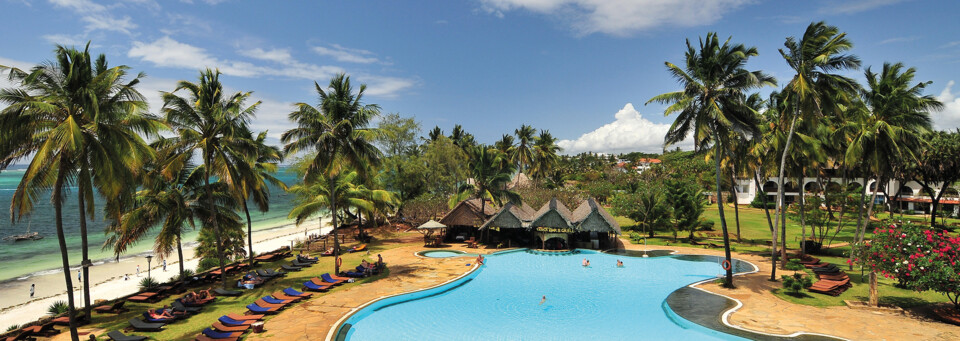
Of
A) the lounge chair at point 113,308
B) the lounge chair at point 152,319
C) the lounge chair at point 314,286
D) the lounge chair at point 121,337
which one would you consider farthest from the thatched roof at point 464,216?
the lounge chair at point 121,337

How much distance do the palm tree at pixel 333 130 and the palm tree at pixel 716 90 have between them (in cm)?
1379

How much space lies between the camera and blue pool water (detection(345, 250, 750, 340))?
13203 millimetres

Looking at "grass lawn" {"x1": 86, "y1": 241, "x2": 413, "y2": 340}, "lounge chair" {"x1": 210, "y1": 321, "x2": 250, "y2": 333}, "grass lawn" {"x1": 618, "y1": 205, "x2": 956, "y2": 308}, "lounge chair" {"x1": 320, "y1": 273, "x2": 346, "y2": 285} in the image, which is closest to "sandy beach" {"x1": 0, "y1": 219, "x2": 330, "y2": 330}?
"grass lawn" {"x1": 86, "y1": 241, "x2": 413, "y2": 340}

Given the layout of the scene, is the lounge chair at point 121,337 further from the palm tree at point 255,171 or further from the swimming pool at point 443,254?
the swimming pool at point 443,254

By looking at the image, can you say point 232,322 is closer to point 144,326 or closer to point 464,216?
point 144,326

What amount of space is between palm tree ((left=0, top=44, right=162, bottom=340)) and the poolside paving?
5.28 m

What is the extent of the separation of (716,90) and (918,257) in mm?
8015

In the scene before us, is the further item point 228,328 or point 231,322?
point 231,322

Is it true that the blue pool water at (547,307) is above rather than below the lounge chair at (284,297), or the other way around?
below

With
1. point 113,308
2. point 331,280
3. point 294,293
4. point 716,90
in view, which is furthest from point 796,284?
point 113,308

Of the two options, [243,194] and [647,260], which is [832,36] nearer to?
[647,260]

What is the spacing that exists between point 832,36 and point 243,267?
28405mm

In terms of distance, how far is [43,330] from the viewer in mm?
12438

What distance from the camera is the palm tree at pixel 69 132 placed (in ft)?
33.1
